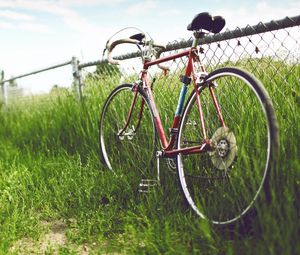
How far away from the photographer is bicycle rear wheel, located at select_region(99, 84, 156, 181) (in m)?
3.49

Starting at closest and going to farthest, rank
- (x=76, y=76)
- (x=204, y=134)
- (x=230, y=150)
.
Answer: (x=230, y=150) < (x=204, y=134) < (x=76, y=76)

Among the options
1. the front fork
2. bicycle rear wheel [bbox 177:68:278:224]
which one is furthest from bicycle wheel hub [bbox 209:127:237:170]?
the front fork

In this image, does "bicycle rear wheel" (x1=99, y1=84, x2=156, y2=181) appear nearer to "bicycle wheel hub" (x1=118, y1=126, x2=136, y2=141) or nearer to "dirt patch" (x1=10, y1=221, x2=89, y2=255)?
"bicycle wheel hub" (x1=118, y1=126, x2=136, y2=141)

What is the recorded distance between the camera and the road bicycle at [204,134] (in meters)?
2.18

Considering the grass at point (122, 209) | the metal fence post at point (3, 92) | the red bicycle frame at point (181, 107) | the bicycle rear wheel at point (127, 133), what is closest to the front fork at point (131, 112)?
the bicycle rear wheel at point (127, 133)

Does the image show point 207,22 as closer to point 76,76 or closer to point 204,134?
point 204,134

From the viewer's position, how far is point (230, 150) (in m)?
2.28

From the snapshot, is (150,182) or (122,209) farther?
(150,182)

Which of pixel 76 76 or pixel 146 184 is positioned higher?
pixel 76 76

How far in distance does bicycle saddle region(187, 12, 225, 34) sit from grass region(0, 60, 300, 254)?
53cm

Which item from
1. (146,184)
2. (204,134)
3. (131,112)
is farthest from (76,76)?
(204,134)

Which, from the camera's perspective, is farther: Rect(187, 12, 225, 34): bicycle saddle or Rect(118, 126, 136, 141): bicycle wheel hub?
Rect(118, 126, 136, 141): bicycle wheel hub

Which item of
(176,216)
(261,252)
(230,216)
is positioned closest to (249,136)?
(230,216)

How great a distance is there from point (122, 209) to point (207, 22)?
4.63ft
